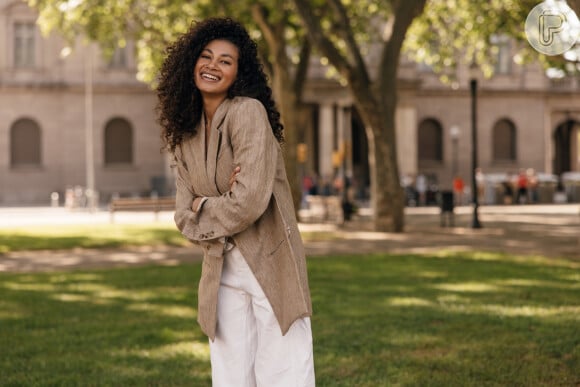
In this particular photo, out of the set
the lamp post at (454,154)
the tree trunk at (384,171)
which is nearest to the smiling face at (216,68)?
the tree trunk at (384,171)

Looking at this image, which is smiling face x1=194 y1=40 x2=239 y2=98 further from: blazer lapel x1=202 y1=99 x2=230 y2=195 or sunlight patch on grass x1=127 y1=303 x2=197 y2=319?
sunlight patch on grass x1=127 y1=303 x2=197 y2=319

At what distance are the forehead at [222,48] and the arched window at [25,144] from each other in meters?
42.8

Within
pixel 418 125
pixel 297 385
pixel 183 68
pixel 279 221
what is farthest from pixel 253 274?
pixel 418 125

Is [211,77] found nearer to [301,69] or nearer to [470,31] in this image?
[301,69]

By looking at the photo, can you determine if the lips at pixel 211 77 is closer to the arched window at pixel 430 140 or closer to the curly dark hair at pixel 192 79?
the curly dark hair at pixel 192 79

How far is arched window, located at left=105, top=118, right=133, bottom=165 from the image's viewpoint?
4538 centimetres

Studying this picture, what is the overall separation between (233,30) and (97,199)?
39.7 m

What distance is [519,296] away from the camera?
31.0 ft

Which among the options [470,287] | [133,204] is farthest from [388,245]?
[133,204]

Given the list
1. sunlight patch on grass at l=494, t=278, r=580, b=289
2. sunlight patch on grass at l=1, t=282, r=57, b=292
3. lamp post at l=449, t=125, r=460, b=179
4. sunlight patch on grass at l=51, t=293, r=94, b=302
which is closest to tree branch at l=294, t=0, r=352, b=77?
sunlight patch on grass at l=494, t=278, r=580, b=289

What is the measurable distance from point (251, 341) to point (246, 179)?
671 millimetres

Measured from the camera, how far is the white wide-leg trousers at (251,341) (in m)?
3.28

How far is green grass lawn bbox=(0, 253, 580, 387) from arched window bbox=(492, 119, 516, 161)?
39.4 metres

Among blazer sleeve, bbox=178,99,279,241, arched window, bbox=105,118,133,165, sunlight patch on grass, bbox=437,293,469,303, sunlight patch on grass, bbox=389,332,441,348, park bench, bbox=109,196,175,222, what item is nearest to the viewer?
blazer sleeve, bbox=178,99,279,241
